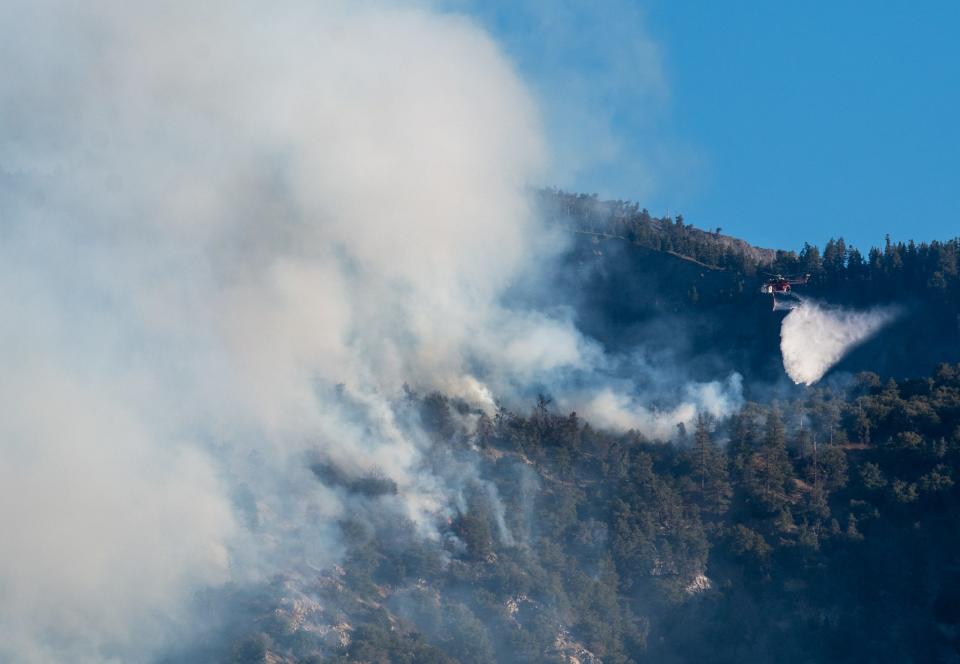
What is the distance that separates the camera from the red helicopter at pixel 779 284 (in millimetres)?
129125

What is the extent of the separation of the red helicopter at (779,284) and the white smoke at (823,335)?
2263 mm

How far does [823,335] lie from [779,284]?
224 inches

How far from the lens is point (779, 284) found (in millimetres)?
129250

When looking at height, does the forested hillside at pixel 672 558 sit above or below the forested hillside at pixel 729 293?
below

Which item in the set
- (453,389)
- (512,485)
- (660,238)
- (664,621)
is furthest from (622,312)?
(664,621)

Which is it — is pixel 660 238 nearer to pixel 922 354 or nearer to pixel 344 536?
pixel 922 354

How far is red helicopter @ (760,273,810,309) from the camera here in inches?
5084

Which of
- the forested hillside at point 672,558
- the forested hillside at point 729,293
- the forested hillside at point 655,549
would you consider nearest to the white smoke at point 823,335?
the forested hillside at point 729,293

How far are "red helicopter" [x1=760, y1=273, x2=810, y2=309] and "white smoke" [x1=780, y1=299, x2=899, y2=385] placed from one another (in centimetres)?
226

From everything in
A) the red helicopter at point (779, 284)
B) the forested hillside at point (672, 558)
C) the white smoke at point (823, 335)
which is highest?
the red helicopter at point (779, 284)

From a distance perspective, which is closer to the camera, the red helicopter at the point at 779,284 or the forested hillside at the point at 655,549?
the forested hillside at the point at 655,549

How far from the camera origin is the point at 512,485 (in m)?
104

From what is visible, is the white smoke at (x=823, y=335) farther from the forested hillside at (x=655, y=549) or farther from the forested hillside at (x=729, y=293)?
the forested hillside at (x=655, y=549)

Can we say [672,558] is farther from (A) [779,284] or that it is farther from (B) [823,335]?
(A) [779,284]
